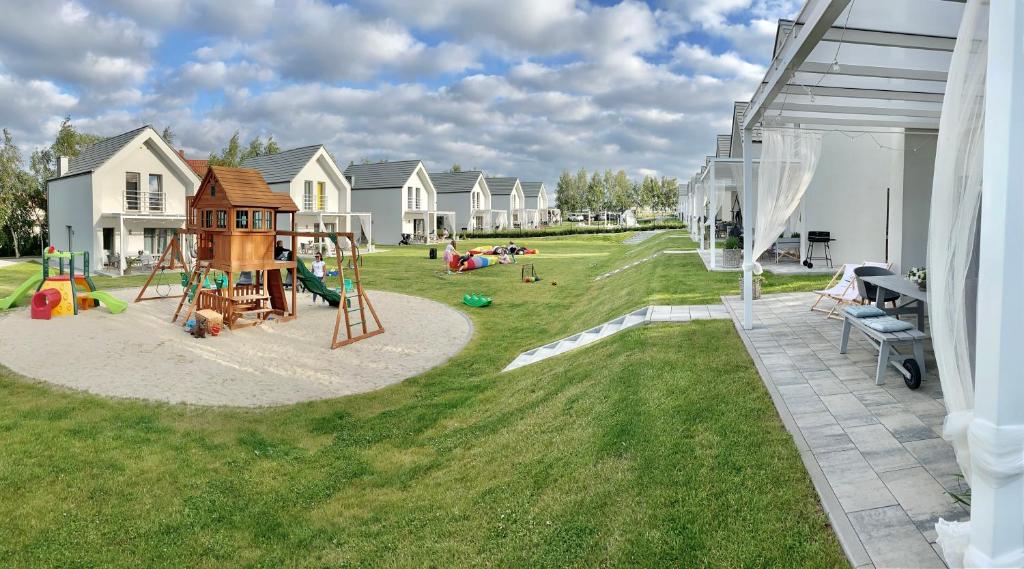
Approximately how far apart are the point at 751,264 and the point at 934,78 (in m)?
3.05

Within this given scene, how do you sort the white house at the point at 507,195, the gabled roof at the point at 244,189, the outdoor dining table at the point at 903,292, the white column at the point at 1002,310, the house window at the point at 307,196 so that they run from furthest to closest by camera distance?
1. the white house at the point at 507,195
2. the house window at the point at 307,196
3. the gabled roof at the point at 244,189
4. the outdoor dining table at the point at 903,292
5. the white column at the point at 1002,310

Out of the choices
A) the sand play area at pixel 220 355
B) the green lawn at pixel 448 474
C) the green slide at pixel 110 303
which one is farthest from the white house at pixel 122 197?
the green lawn at pixel 448 474

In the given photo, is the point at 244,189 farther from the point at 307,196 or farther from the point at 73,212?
the point at 307,196

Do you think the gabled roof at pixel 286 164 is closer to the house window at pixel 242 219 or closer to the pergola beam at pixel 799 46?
the house window at pixel 242 219

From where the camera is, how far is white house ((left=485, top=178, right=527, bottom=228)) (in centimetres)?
6231

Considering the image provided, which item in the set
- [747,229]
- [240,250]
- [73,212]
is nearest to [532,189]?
[73,212]

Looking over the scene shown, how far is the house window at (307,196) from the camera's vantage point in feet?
110

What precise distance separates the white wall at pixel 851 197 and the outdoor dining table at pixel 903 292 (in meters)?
6.41

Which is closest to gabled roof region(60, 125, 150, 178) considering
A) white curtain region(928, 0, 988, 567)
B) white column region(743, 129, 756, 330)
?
white column region(743, 129, 756, 330)

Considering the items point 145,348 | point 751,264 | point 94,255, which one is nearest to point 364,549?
point 751,264

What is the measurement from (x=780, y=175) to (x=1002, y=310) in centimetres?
932

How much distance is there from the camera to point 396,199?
135 ft

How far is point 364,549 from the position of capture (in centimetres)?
439

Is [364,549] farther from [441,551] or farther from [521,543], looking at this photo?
→ [521,543]
